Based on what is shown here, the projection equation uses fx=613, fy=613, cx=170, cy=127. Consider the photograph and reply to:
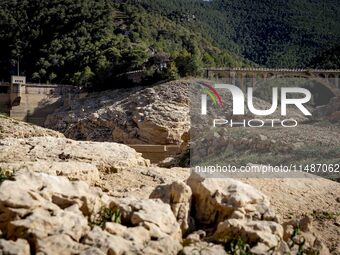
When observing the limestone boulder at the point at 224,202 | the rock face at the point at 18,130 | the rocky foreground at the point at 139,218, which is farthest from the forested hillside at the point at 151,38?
the limestone boulder at the point at 224,202

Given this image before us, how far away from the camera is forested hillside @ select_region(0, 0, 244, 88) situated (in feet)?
136

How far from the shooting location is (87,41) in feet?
159

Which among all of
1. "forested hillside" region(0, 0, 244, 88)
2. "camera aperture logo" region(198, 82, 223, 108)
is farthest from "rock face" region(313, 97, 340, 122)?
"forested hillside" region(0, 0, 244, 88)

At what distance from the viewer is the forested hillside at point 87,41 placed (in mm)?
41312

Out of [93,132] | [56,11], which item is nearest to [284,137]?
[93,132]

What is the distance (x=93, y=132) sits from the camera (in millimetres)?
31188

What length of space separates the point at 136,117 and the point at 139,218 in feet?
76.6

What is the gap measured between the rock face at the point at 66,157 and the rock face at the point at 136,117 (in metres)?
17.2

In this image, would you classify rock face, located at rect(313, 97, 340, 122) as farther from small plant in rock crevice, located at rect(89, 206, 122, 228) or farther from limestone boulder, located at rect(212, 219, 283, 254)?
small plant in rock crevice, located at rect(89, 206, 122, 228)

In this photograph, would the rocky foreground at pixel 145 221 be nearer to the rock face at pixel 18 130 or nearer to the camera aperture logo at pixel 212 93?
the rock face at pixel 18 130

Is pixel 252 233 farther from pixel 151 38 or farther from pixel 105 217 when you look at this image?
pixel 151 38

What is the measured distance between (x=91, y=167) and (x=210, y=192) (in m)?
2.61

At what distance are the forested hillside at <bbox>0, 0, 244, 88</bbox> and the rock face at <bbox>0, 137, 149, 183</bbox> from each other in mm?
25686

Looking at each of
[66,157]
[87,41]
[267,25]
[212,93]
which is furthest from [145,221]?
[267,25]
